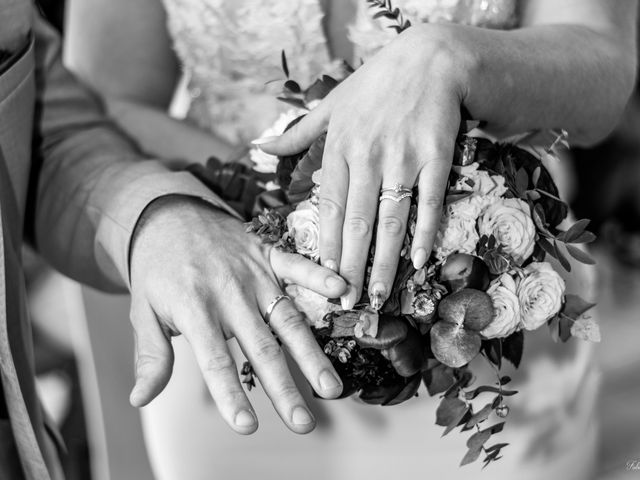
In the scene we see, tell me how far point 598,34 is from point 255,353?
27.2 inches

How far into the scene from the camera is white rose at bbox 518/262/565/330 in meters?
0.82

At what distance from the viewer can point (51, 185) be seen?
113 cm

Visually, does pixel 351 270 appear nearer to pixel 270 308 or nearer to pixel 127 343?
pixel 270 308

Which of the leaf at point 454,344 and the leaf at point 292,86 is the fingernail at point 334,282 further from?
the leaf at point 292,86

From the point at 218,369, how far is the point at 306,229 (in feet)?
0.64

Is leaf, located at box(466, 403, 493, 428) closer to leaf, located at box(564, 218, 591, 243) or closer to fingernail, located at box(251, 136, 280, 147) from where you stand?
leaf, located at box(564, 218, 591, 243)

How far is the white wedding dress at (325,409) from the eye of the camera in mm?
1096

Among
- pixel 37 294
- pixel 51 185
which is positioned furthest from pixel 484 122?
pixel 37 294

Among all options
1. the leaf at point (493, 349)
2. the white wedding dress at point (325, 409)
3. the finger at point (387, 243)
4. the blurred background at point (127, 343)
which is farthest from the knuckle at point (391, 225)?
the blurred background at point (127, 343)

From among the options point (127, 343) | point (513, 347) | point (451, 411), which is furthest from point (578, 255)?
point (127, 343)

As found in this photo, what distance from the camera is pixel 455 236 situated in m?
0.80

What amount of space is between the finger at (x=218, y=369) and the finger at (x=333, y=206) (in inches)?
5.9

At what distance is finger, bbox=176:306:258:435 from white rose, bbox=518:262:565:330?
346 mm

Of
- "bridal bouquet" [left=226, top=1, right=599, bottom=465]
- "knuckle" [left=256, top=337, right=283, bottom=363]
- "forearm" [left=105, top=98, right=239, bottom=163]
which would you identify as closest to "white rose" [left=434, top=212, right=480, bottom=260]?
"bridal bouquet" [left=226, top=1, right=599, bottom=465]
